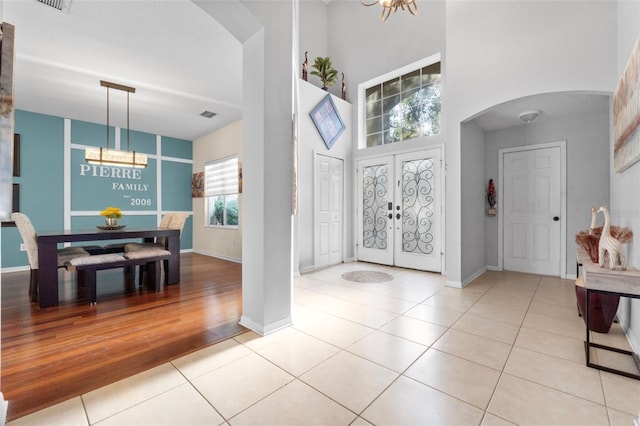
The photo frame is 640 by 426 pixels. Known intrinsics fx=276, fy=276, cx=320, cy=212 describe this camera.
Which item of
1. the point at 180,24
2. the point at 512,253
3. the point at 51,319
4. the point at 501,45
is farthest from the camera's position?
the point at 512,253

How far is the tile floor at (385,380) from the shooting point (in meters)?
1.42

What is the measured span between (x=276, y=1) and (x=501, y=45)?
9.09ft

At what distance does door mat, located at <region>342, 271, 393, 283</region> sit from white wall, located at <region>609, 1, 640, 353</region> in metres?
2.45

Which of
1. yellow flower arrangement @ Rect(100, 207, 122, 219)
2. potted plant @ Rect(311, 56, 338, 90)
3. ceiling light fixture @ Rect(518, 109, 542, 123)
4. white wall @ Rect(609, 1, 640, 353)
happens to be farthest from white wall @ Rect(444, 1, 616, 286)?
yellow flower arrangement @ Rect(100, 207, 122, 219)

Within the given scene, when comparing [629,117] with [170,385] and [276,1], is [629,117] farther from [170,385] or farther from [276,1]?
[170,385]

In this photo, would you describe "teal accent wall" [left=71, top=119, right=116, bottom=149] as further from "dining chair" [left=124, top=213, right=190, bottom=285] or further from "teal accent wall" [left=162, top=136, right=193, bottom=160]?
"dining chair" [left=124, top=213, right=190, bottom=285]

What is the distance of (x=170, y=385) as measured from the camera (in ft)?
5.46

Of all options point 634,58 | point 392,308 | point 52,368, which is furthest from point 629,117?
point 52,368

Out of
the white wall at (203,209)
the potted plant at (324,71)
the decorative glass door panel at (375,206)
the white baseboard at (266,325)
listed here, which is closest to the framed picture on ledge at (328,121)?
the potted plant at (324,71)

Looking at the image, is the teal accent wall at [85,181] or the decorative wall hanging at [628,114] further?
the teal accent wall at [85,181]

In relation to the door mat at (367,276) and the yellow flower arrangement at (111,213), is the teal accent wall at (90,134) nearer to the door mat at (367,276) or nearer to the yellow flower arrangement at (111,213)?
the yellow flower arrangement at (111,213)

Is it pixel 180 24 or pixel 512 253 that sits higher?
pixel 180 24

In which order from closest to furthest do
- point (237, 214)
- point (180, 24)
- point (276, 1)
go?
point (276, 1), point (180, 24), point (237, 214)

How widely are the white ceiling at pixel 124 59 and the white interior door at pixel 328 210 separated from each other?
1976mm
